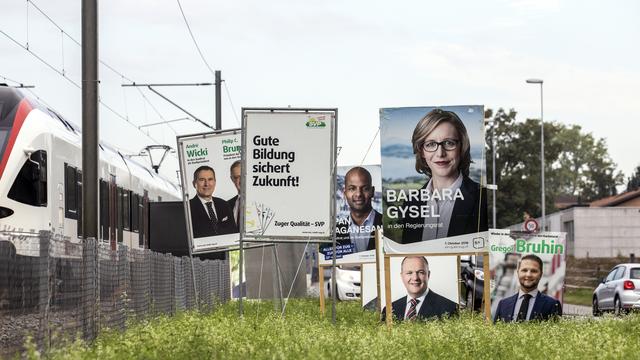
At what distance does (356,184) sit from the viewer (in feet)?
96.1

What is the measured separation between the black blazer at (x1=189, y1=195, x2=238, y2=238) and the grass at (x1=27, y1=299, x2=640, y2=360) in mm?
6184

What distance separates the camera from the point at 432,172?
19.4m

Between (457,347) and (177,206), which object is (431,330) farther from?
(177,206)

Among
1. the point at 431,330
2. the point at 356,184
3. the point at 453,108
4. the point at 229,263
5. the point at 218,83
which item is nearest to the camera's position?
the point at 431,330

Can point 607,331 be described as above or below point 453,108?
below

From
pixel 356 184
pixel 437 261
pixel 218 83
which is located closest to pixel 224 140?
pixel 437 261

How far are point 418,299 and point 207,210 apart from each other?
13.1ft

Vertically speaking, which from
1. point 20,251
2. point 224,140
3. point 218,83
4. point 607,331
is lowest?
point 607,331

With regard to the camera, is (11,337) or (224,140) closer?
(11,337)

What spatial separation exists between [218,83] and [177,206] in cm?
1013

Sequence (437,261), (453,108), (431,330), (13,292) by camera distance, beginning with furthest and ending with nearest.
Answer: (437,261), (453,108), (431,330), (13,292)

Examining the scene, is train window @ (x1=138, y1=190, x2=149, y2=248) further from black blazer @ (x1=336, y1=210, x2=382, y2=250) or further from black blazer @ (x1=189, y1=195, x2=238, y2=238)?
black blazer @ (x1=189, y1=195, x2=238, y2=238)

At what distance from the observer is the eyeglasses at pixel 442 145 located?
1936 centimetres

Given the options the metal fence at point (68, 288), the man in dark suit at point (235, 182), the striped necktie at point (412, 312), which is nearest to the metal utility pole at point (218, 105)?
the man in dark suit at point (235, 182)
